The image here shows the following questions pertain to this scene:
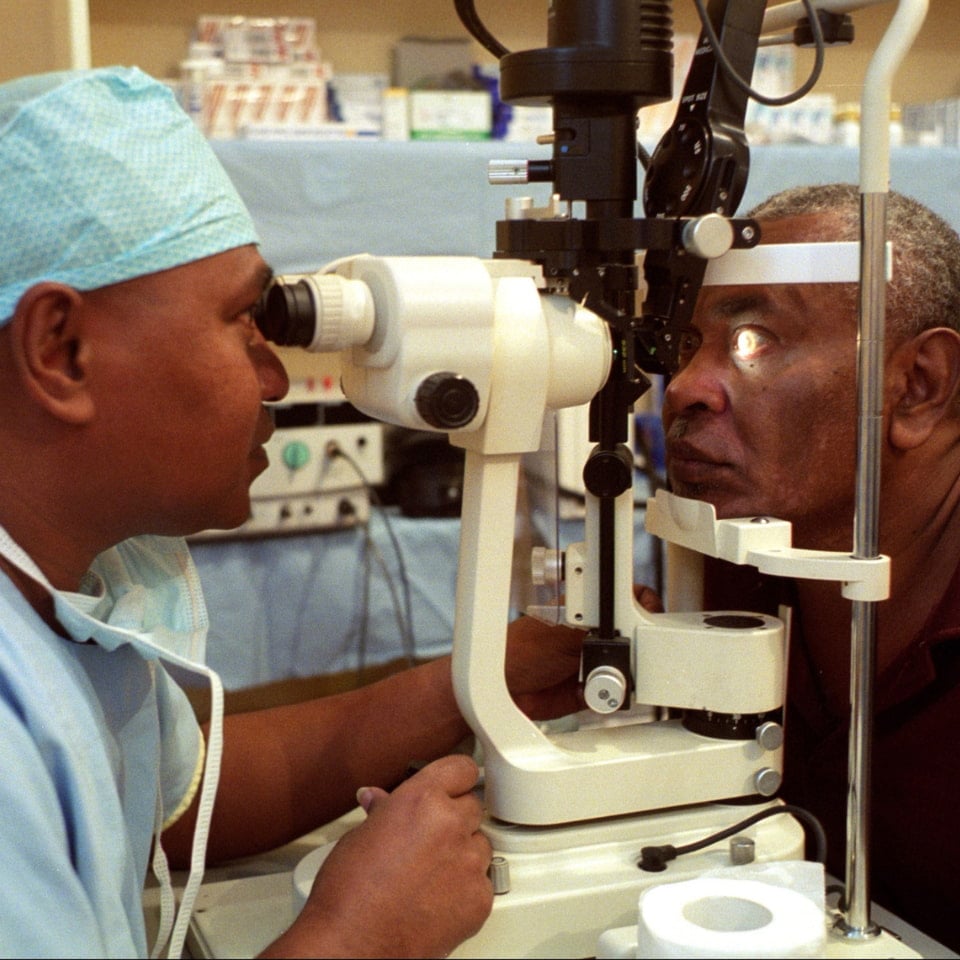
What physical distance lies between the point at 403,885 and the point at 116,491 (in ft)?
1.12

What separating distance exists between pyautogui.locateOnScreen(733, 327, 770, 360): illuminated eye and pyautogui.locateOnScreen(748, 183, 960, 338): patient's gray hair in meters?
0.11

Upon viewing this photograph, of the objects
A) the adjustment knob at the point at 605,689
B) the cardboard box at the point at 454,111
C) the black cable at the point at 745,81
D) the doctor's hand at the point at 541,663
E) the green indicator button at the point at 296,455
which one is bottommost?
the doctor's hand at the point at 541,663

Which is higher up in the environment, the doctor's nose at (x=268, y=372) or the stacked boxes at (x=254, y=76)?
the stacked boxes at (x=254, y=76)

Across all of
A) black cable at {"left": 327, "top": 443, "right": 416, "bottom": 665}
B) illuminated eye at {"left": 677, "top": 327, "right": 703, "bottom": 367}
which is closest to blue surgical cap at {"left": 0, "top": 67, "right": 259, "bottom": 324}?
illuminated eye at {"left": 677, "top": 327, "right": 703, "bottom": 367}

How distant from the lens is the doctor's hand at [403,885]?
788mm

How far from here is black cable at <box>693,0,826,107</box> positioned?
869mm

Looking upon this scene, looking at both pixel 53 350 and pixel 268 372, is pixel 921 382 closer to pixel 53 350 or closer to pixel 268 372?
pixel 268 372

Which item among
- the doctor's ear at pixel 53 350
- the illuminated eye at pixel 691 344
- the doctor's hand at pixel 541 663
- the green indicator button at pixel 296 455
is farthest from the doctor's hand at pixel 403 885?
the green indicator button at pixel 296 455

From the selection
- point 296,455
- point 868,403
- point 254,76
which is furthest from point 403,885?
point 254,76

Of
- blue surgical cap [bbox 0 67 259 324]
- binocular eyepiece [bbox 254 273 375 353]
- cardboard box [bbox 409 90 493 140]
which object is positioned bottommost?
binocular eyepiece [bbox 254 273 375 353]

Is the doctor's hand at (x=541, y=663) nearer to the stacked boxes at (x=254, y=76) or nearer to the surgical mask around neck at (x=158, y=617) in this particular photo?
the surgical mask around neck at (x=158, y=617)

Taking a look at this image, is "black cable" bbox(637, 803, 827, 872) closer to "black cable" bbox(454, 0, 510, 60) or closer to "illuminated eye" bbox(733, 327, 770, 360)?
"illuminated eye" bbox(733, 327, 770, 360)

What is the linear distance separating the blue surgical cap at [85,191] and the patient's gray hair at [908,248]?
1.89 feet

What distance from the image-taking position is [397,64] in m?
2.38
